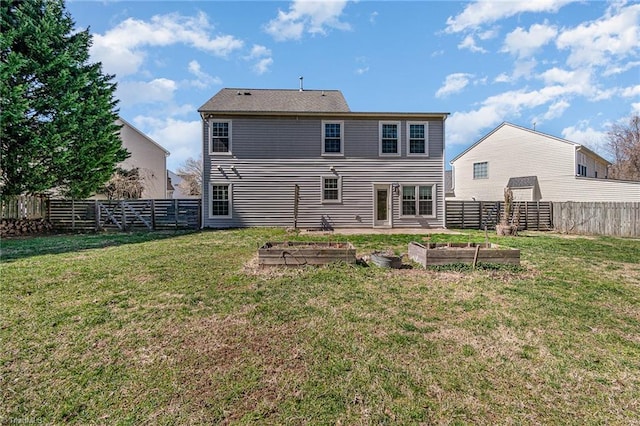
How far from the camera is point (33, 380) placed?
254 centimetres

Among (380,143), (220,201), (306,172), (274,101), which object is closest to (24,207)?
(220,201)

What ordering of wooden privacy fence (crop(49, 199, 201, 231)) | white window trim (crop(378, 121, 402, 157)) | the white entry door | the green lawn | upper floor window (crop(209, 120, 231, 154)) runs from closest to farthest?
the green lawn
wooden privacy fence (crop(49, 199, 201, 231))
upper floor window (crop(209, 120, 231, 154))
white window trim (crop(378, 121, 402, 157))
the white entry door

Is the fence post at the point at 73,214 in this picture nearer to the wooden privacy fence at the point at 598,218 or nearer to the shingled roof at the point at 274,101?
the shingled roof at the point at 274,101

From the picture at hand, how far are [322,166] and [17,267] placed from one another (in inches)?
416

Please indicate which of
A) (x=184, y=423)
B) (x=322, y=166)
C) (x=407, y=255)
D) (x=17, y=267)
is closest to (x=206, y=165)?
(x=322, y=166)

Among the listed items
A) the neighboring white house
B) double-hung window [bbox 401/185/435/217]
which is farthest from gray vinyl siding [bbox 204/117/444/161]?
the neighboring white house

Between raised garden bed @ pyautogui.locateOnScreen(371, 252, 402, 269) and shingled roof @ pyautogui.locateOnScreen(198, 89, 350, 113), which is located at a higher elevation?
shingled roof @ pyautogui.locateOnScreen(198, 89, 350, 113)

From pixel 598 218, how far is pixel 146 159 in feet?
96.2

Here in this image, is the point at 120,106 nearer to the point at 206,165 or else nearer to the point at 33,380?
the point at 206,165

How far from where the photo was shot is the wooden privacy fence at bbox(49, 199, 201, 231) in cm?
1332

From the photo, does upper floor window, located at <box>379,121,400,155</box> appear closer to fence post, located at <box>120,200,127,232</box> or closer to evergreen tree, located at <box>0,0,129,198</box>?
fence post, located at <box>120,200,127,232</box>

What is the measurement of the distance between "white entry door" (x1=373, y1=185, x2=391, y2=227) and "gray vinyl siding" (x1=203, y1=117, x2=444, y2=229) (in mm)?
201

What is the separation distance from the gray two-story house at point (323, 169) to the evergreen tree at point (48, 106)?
501cm

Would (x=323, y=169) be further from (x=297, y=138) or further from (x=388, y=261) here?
(x=388, y=261)
